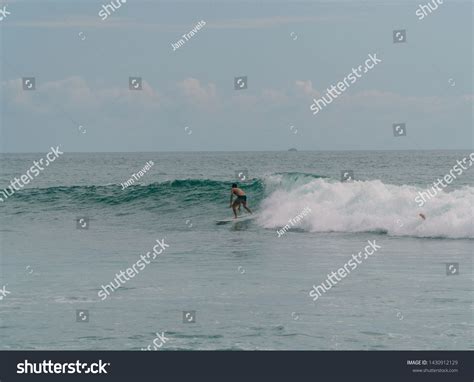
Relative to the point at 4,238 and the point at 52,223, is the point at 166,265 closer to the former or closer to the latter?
the point at 4,238

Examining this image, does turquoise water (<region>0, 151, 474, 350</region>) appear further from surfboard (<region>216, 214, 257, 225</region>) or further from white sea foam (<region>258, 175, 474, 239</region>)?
surfboard (<region>216, 214, 257, 225</region>)

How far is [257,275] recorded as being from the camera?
50.8 feet

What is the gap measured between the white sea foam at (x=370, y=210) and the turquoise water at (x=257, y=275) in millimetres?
63

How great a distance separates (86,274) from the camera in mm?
15641

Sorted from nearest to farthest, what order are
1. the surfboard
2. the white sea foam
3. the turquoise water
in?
the turquoise water, the white sea foam, the surfboard

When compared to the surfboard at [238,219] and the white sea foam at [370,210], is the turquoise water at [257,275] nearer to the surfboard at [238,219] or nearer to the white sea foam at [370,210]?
the white sea foam at [370,210]

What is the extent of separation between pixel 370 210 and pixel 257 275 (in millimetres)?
12036

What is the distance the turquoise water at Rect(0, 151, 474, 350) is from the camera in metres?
10.9

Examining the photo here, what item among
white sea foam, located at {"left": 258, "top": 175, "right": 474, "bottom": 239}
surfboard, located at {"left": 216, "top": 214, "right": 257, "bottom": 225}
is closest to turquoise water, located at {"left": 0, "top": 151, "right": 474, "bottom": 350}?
white sea foam, located at {"left": 258, "top": 175, "right": 474, "bottom": 239}

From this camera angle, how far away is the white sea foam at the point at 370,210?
23.5 m

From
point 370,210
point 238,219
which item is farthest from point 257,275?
point 238,219

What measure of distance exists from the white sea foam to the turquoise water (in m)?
0.06
